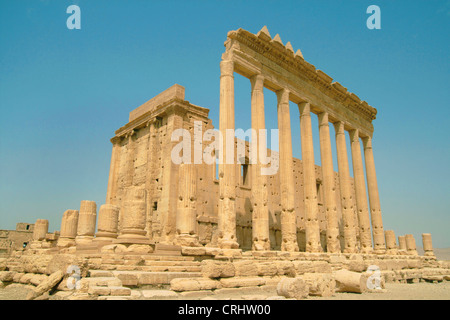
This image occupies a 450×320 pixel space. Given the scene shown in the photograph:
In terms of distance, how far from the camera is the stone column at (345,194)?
19406mm

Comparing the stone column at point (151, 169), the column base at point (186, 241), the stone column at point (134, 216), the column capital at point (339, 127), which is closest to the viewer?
the stone column at point (134, 216)

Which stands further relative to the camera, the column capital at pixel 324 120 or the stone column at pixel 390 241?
the stone column at pixel 390 241

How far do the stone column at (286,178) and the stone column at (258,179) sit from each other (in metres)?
1.60

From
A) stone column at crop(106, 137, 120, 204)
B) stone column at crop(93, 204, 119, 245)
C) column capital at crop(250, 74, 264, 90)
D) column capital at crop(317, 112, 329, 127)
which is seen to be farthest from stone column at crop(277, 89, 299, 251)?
stone column at crop(106, 137, 120, 204)

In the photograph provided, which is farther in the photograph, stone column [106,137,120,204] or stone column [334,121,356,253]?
stone column [106,137,120,204]

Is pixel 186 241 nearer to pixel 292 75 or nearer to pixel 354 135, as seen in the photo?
pixel 292 75

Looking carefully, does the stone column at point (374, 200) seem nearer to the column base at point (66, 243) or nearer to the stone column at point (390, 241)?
the stone column at point (390, 241)

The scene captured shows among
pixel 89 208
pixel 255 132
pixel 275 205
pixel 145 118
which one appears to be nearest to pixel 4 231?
pixel 145 118

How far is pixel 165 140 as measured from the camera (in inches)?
713

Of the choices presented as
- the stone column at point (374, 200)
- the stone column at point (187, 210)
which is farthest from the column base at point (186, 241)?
the stone column at point (374, 200)

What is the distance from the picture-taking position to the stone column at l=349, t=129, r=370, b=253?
20.7 metres

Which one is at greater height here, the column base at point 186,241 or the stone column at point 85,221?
the stone column at point 85,221

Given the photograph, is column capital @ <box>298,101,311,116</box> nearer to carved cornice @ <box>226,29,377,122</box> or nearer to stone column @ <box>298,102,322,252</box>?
stone column @ <box>298,102,322,252</box>

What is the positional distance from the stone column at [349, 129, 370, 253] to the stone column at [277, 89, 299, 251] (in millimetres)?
7031
